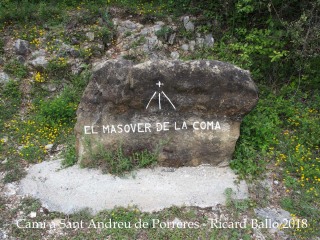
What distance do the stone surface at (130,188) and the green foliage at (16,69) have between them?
297 cm

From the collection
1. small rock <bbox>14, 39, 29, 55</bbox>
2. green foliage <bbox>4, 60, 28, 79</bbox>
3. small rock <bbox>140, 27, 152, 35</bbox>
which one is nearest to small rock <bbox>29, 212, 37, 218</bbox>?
green foliage <bbox>4, 60, 28, 79</bbox>

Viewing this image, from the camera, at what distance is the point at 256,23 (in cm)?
834

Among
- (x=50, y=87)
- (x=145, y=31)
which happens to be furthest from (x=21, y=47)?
(x=145, y=31)

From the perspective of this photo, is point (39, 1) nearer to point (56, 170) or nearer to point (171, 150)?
point (56, 170)

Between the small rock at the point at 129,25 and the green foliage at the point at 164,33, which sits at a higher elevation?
the small rock at the point at 129,25

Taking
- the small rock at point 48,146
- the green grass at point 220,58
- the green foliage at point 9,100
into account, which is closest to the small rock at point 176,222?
the green grass at point 220,58

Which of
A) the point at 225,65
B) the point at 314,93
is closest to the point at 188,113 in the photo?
the point at 225,65

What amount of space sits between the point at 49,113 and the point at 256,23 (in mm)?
5228

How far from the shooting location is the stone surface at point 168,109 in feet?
17.5

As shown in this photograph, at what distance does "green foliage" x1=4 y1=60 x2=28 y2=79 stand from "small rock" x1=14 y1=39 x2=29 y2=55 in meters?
0.32

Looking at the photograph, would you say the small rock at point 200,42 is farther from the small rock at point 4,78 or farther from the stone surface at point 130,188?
the small rock at point 4,78

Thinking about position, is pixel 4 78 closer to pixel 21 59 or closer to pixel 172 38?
pixel 21 59

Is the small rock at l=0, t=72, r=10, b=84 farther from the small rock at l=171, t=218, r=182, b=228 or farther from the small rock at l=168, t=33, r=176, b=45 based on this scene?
the small rock at l=171, t=218, r=182, b=228

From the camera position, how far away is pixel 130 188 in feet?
17.7
